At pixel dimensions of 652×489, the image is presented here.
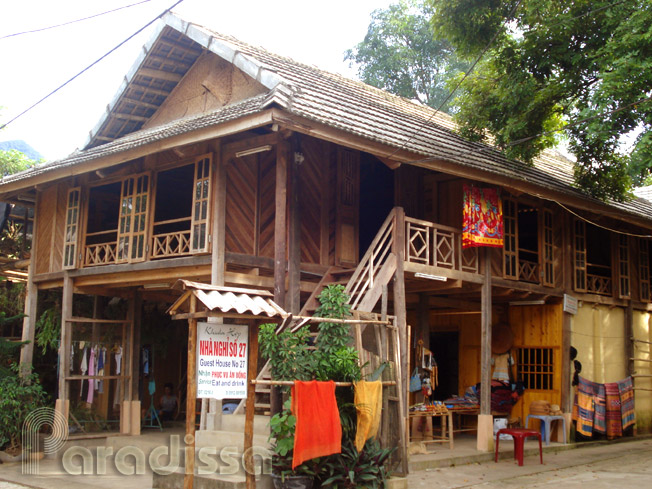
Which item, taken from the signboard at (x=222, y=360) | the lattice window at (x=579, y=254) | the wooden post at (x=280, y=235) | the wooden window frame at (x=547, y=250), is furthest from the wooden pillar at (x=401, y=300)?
the lattice window at (x=579, y=254)

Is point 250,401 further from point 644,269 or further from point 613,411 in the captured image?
point 644,269

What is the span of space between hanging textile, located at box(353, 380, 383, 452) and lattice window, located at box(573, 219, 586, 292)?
8.69m

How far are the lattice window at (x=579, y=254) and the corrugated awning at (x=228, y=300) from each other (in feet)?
33.1

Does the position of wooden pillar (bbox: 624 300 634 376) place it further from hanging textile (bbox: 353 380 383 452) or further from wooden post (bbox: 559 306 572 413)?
hanging textile (bbox: 353 380 383 452)

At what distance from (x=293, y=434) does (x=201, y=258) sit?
4.02 meters

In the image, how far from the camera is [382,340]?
999 cm

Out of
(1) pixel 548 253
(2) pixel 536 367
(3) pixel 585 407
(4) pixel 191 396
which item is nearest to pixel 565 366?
(2) pixel 536 367

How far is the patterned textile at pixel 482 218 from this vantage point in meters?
13.1

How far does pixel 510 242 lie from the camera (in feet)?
48.4

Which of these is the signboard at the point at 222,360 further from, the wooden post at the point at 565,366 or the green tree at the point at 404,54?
the green tree at the point at 404,54

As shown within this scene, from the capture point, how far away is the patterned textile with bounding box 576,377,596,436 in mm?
15531

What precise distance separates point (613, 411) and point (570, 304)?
9.41ft

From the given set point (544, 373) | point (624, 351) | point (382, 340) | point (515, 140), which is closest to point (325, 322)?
point (382, 340)

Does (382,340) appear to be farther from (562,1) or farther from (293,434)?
(562,1)
